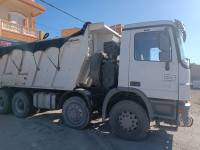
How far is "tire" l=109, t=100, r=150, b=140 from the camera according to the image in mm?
4324

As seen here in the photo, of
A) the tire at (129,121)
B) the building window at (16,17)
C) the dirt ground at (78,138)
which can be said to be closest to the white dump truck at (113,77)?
the tire at (129,121)

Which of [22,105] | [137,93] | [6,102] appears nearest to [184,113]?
[137,93]

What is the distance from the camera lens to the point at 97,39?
5.59 m

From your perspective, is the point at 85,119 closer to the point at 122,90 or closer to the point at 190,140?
the point at 122,90

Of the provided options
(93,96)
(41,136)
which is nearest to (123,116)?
(93,96)

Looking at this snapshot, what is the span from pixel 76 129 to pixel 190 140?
10.6 ft

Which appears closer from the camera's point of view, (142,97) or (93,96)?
(142,97)

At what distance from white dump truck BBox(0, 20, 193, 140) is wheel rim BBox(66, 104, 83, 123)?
31 millimetres

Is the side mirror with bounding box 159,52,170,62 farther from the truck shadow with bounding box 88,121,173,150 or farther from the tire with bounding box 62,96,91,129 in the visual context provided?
the tire with bounding box 62,96,91,129

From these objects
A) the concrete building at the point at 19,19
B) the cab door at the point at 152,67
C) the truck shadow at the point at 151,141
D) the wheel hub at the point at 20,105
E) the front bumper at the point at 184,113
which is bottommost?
the truck shadow at the point at 151,141

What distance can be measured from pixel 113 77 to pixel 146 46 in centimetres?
121

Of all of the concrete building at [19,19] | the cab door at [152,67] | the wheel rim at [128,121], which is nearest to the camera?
the cab door at [152,67]

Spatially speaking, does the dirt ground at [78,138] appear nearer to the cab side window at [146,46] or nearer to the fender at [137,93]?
the fender at [137,93]

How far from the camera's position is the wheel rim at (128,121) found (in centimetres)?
441
